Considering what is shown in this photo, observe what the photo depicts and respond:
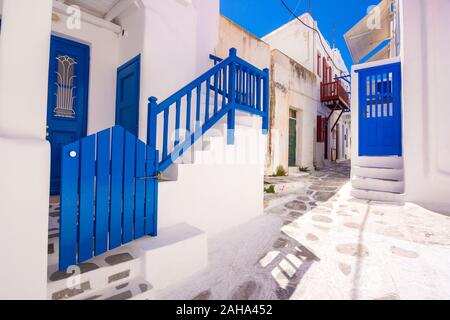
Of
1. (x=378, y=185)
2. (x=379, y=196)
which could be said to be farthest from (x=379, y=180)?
(x=379, y=196)

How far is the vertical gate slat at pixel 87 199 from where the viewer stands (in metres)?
1.69

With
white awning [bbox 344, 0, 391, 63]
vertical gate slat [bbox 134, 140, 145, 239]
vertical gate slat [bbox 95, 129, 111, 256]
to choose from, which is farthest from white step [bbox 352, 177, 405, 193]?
white awning [bbox 344, 0, 391, 63]

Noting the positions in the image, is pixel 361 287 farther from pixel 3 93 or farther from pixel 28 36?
pixel 28 36

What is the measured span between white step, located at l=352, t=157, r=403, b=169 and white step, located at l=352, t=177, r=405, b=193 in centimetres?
45

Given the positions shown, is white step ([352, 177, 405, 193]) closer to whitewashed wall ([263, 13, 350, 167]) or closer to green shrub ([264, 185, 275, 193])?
green shrub ([264, 185, 275, 193])

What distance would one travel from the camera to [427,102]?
4.87 meters

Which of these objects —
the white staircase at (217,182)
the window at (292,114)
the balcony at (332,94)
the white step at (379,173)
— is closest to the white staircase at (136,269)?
the white staircase at (217,182)

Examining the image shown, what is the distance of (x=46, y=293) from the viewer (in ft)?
4.66

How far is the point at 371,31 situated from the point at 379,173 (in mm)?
7288

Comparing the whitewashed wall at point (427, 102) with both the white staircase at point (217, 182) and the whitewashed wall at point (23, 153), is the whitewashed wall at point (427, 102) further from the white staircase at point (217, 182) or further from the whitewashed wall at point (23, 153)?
the whitewashed wall at point (23, 153)

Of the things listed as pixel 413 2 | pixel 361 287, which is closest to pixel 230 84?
pixel 361 287

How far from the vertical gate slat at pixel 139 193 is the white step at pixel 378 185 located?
556cm

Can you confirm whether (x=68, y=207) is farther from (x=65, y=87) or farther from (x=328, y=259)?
(x=65, y=87)

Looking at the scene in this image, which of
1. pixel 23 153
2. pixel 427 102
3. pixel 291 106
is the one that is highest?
pixel 291 106
